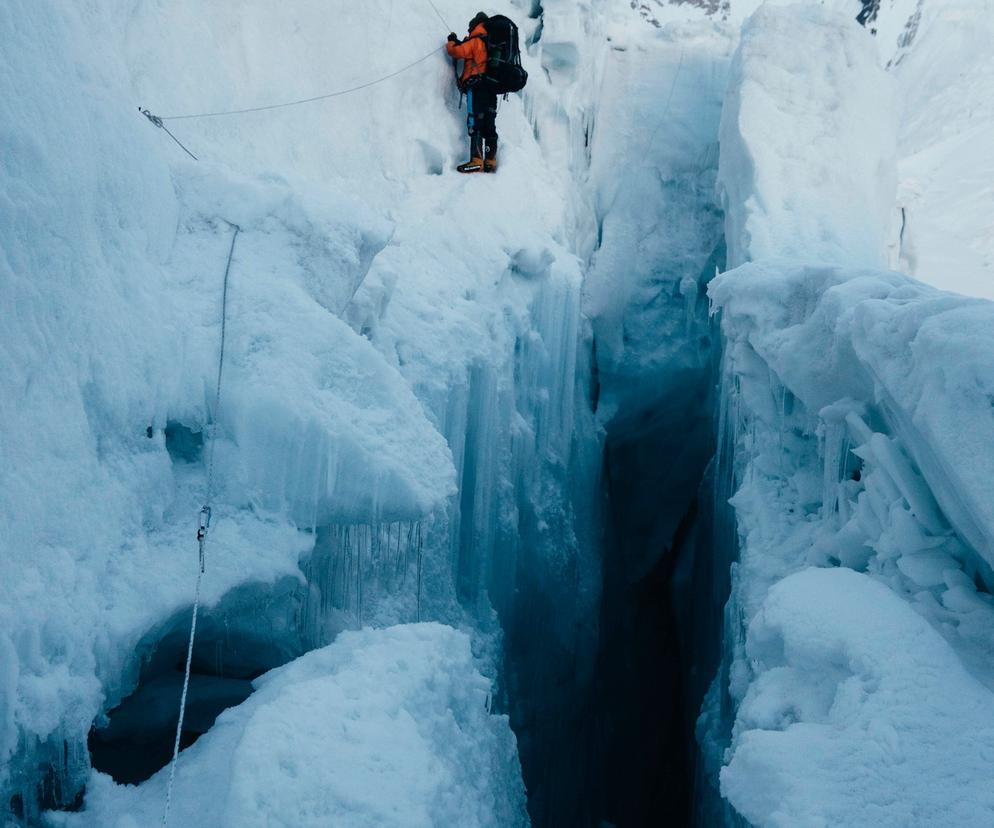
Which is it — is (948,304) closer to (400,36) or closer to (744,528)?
(744,528)

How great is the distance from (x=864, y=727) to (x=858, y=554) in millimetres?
1345

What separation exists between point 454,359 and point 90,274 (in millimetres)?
2546

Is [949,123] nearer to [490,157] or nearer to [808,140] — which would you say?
[808,140]

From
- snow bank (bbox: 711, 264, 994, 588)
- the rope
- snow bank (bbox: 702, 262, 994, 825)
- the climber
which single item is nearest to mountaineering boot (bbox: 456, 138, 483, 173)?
the climber

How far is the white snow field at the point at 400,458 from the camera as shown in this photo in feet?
7.91

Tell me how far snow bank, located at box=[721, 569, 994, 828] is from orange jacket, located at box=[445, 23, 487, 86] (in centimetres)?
470

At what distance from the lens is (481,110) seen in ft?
20.5

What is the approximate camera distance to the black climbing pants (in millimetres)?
6215

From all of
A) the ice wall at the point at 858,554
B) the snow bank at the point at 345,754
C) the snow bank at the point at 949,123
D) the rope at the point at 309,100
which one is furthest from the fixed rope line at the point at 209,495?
the snow bank at the point at 949,123

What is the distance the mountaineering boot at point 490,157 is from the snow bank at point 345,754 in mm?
4191

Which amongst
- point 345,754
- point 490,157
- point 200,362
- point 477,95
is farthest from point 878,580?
point 477,95

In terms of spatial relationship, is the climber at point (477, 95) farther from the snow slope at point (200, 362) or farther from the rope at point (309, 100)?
the snow slope at point (200, 362)

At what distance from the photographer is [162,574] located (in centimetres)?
276

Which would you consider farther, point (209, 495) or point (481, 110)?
point (481, 110)
